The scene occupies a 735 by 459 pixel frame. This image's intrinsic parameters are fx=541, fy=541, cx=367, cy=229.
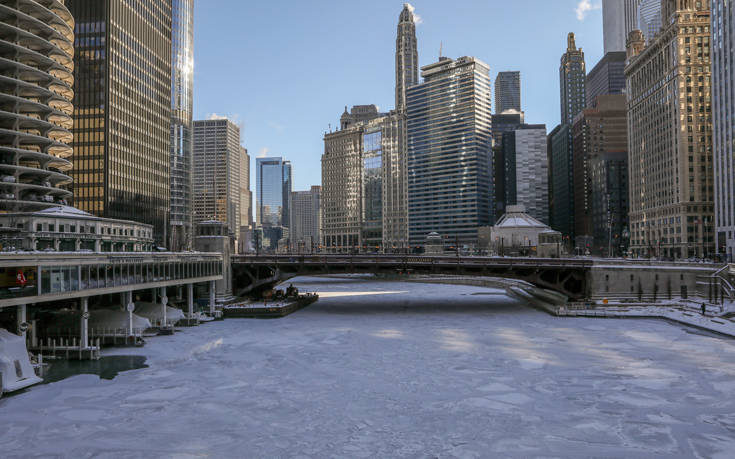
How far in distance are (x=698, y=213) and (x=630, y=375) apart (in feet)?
496

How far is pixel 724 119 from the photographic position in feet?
472

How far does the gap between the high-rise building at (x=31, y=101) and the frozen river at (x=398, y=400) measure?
4574 cm

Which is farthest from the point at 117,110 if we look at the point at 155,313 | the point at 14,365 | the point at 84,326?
the point at 14,365

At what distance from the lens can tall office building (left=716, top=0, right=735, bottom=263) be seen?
138625 millimetres

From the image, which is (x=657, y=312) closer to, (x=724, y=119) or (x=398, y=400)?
(x=398, y=400)

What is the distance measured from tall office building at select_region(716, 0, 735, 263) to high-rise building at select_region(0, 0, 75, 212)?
499ft

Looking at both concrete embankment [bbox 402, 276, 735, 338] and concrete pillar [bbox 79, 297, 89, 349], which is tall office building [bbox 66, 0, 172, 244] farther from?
concrete embankment [bbox 402, 276, 735, 338]

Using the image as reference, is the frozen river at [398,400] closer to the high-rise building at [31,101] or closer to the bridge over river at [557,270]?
the bridge over river at [557,270]

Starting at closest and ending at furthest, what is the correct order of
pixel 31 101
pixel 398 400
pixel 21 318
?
1. pixel 398 400
2. pixel 21 318
3. pixel 31 101

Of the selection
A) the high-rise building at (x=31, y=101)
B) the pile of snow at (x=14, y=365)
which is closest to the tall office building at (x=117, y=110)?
the high-rise building at (x=31, y=101)

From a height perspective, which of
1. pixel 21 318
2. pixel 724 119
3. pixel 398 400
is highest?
pixel 724 119

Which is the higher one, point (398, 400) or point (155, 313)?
point (155, 313)

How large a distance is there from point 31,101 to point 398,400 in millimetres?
78876

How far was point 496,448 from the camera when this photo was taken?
27.3 m
